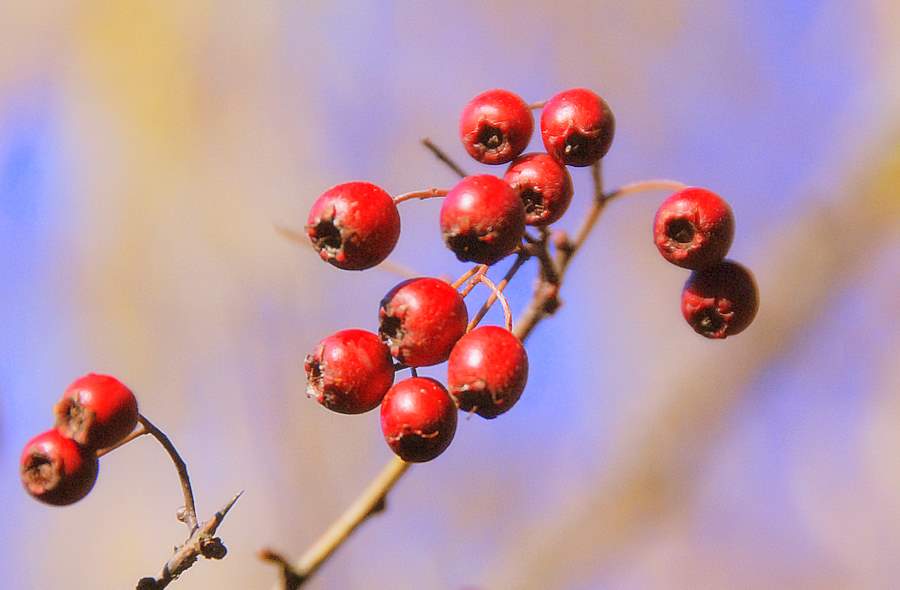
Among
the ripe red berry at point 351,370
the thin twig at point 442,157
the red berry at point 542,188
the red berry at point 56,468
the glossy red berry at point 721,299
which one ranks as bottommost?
the red berry at point 56,468

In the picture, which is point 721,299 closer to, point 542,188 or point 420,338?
point 542,188

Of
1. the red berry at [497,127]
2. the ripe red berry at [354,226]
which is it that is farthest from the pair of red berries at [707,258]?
the ripe red berry at [354,226]

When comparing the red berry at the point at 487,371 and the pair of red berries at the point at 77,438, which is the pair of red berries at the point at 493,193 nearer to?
the red berry at the point at 487,371

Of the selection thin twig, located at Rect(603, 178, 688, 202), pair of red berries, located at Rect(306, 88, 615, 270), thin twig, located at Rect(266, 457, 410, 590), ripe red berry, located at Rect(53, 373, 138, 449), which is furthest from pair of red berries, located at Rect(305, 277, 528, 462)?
thin twig, located at Rect(603, 178, 688, 202)

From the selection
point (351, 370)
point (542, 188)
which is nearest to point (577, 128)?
point (542, 188)

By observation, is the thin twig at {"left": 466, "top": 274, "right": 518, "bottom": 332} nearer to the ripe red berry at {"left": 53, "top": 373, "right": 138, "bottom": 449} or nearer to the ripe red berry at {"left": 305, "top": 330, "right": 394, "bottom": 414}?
the ripe red berry at {"left": 305, "top": 330, "right": 394, "bottom": 414}

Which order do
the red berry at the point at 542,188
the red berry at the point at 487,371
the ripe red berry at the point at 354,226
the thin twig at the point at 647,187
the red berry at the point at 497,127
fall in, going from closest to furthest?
Answer: the red berry at the point at 487,371, the ripe red berry at the point at 354,226, the red berry at the point at 542,188, the red berry at the point at 497,127, the thin twig at the point at 647,187

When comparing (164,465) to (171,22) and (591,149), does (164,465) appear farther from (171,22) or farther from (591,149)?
(591,149)
